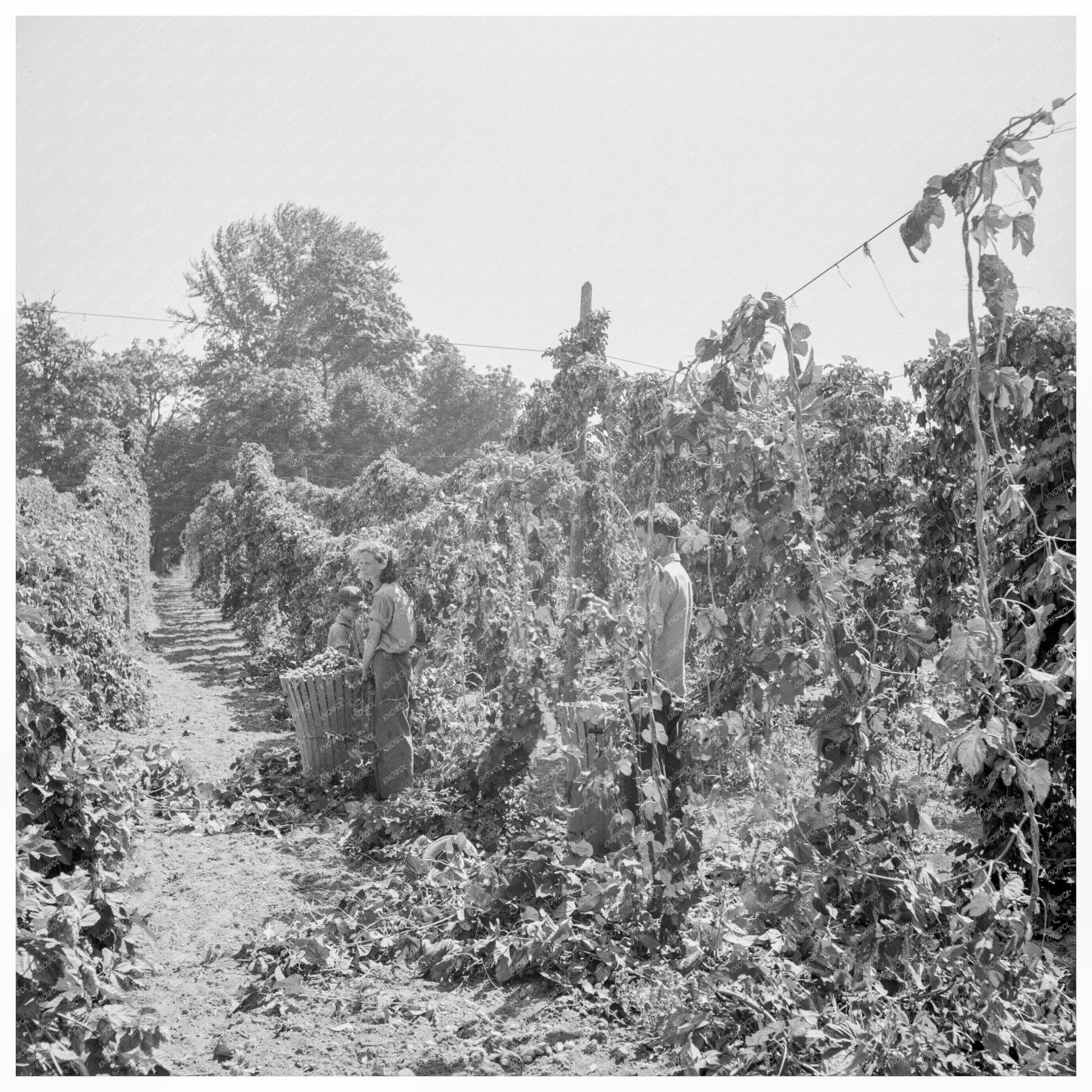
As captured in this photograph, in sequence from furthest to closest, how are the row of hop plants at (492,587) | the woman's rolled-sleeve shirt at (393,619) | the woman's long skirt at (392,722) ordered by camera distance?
the woman's long skirt at (392,722) → the woman's rolled-sleeve shirt at (393,619) → the row of hop plants at (492,587)

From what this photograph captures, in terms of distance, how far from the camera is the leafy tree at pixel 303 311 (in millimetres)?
39406

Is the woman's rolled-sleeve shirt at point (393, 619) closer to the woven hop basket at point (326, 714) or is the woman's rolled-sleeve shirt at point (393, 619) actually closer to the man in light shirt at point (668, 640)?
the woven hop basket at point (326, 714)

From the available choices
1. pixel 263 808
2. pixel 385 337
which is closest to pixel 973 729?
pixel 263 808

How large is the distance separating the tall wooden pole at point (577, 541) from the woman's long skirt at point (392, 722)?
3.10 ft

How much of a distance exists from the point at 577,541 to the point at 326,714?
2140mm

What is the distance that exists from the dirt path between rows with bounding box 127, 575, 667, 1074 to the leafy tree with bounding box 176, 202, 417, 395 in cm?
3561

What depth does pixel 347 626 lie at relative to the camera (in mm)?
6426

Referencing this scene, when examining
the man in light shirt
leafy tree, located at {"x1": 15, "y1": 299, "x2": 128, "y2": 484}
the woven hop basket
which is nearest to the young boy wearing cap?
the woven hop basket

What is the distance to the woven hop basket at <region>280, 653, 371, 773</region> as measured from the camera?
18.3 feet

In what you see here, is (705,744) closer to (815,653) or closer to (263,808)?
(815,653)

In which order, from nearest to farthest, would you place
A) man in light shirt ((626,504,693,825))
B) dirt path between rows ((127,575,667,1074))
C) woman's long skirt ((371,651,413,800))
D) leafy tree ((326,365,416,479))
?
dirt path between rows ((127,575,667,1074)) < man in light shirt ((626,504,693,825)) < woman's long skirt ((371,651,413,800)) < leafy tree ((326,365,416,479))

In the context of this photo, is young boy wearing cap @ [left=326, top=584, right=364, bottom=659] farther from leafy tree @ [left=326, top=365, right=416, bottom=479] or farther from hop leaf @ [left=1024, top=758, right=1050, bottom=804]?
leafy tree @ [left=326, top=365, right=416, bottom=479]

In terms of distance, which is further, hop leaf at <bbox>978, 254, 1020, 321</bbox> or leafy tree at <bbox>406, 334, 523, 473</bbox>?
leafy tree at <bbox>406, 334, 523, 473</bbox>

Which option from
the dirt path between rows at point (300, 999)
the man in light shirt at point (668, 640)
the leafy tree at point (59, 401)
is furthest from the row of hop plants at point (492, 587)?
the leafy tree at point (59, 401)
